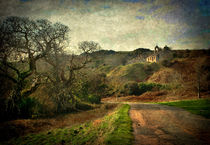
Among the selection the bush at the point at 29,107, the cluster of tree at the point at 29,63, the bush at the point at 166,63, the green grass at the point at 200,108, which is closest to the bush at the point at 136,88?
the green grass at the point at 200,108

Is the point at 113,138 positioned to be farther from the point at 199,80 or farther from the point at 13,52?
the point at 199,80

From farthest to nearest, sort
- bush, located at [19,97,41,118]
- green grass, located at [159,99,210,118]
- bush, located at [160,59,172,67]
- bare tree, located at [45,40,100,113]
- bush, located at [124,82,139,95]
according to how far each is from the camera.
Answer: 1. bush, located at [160,59,172,67]
2. bush, located at [124,82,139,95]
3. bare tree, located at [45,40,100,113]
4. bush, located at [19,97,41,118]
5. green grass, located at [159,99,210,118]

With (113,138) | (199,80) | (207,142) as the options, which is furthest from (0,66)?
(199,80)

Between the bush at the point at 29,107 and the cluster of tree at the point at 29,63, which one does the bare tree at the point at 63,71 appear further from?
the bush at the point at 29,107

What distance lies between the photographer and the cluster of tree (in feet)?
39.7

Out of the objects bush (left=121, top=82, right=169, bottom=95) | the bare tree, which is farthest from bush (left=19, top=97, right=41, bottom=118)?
bush (left=121, top=82, right=169, bottom=95)

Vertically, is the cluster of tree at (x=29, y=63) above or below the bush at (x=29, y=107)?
above

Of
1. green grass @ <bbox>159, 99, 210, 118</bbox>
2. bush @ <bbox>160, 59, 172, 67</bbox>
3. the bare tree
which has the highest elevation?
bush @ <bbox>160, 59, 172, 67</bbox>

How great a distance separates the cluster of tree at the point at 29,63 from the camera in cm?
1209

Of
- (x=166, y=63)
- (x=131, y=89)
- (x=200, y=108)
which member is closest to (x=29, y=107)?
(x=200, y=108)

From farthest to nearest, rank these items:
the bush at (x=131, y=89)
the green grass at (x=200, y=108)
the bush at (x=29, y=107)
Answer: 1. the bush at (x=131, y=89)
2. the bush at (x=29, y=107)
3. the green grass at (x=200, y=108)

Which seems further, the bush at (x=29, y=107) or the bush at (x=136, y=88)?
the bush at (x=136, y=88)

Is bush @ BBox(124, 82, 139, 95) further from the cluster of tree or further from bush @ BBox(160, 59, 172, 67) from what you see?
bush @ BBox(160, 59, 172, 67)

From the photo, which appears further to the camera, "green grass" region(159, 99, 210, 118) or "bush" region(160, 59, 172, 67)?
"bush" region(160, 59, 172, 67)
